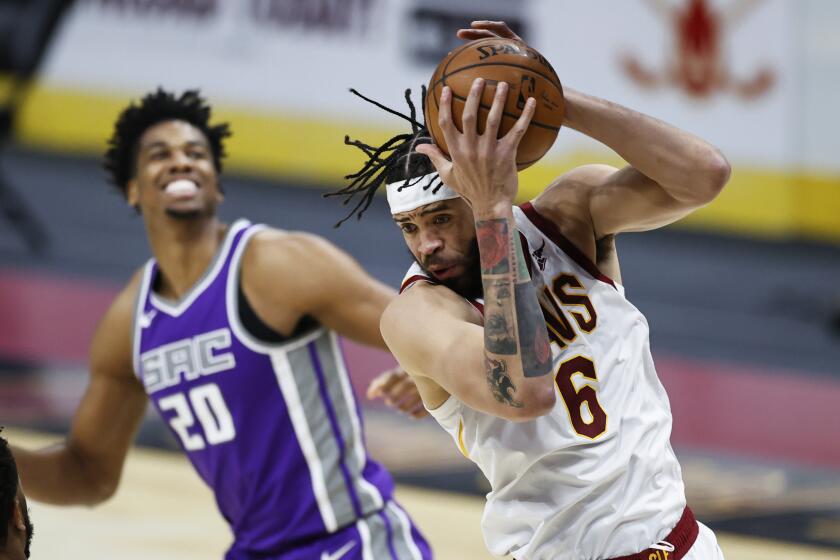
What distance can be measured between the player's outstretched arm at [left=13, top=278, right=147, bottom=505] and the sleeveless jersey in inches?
9.3

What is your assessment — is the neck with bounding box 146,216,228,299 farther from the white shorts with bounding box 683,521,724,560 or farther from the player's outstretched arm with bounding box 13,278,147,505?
the white shorts with bounding box 683,521,724,560

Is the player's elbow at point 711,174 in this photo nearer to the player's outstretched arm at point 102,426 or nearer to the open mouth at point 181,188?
the open mouth at point 181,188

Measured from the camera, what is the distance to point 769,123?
38.3 ft

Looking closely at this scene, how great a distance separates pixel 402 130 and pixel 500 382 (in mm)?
9177

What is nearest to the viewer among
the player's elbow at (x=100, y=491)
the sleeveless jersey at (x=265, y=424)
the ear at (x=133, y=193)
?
the sleeveless jersey at (x=265, y=424)

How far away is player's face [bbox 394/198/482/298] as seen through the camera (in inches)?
128

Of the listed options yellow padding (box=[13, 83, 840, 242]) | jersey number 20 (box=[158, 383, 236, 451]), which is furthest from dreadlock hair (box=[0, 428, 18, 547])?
yellow padding (box=[13, 83, 840, 242])

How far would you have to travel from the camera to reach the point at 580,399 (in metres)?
3.29

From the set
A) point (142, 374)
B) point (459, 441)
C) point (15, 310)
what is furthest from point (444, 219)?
point (15, 310)

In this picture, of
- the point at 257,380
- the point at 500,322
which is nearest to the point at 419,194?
the point at 500,322

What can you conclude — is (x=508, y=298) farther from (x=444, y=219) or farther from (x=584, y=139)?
(x=584, y=139)

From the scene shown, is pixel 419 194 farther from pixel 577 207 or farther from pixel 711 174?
pixel 711 174

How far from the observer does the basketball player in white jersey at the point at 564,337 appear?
3.09 meters

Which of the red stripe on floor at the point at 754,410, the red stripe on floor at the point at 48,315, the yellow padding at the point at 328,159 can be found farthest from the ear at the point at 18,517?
the yellow padding at the point at 328,159
